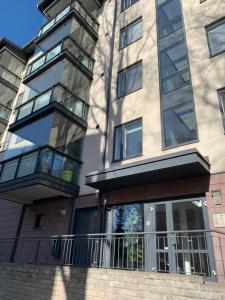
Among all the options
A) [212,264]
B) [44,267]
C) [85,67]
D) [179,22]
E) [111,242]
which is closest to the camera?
[212,264]

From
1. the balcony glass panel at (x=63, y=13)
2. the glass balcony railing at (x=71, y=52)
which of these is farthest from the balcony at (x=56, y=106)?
the balcony glass panel at (x=63, y=13)

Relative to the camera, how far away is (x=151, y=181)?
889 centimetres

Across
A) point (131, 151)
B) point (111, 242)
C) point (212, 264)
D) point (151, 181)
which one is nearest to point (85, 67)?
point (131, 151)

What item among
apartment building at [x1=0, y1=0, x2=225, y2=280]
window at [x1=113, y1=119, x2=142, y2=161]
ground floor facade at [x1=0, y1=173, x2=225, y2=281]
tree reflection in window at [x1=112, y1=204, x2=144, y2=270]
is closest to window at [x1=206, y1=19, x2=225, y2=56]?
apartment building at [x1=0, y1=0, x2=225, y2=280]

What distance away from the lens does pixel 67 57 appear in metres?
13.4

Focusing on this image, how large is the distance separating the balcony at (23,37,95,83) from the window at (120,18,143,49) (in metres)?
2.15

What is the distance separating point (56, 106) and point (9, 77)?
10812mm

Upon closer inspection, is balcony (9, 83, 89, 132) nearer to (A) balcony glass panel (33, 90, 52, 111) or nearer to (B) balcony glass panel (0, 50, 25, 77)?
(A) balcony glass panel (33, 90, 52, 111)

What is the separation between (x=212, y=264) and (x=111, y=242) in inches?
131

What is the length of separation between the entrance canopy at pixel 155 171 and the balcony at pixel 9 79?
13447 mm

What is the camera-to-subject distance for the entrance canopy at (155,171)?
7422mm

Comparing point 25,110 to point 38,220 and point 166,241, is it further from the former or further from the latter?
point 166,241

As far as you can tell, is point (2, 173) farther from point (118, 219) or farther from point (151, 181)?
point (151, 181)

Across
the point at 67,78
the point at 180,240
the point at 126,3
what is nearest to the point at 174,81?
the point at 67,78
